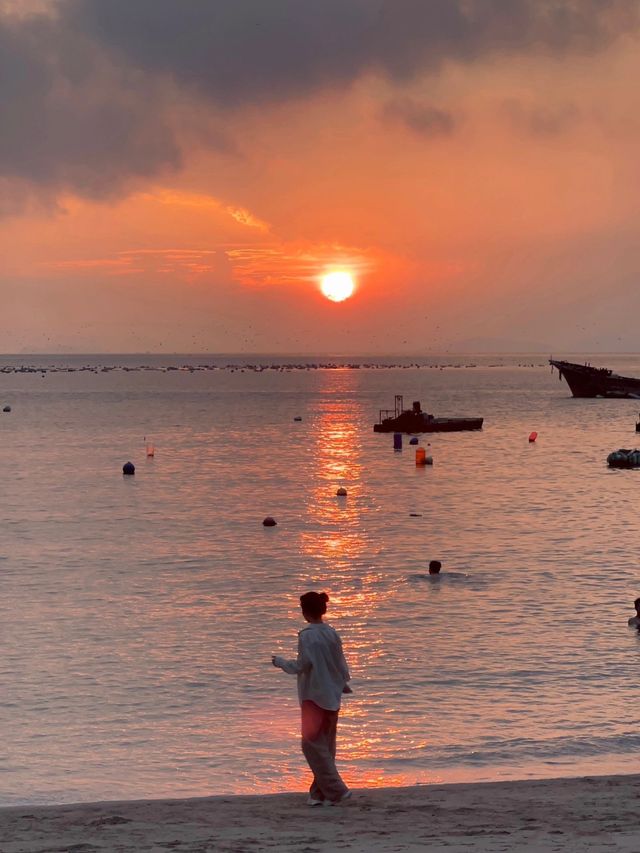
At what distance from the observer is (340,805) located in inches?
550

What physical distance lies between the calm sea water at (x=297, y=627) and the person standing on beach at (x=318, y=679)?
16.3 ft

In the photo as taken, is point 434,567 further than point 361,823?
Yes

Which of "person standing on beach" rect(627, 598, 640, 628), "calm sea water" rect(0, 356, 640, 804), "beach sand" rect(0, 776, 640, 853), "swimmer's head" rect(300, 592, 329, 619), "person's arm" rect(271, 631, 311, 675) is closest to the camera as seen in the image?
"beach sand" rect(0, 776, 640, 853)

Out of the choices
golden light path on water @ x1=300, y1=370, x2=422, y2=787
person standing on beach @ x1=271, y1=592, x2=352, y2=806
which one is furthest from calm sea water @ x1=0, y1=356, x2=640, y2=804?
person standing on beach @ x1=271, y1=592, x2=352, y2=806

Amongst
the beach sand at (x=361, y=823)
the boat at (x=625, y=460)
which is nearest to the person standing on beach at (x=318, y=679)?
the beach sand at (x=361, y=823)

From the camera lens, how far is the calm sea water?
20.2 meters

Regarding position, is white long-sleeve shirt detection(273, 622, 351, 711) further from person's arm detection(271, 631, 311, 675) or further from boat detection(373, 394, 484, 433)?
boat detection(373, 394, 484, 433)

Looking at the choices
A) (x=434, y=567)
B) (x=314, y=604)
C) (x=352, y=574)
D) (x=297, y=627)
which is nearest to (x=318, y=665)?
(x=314, y=604)

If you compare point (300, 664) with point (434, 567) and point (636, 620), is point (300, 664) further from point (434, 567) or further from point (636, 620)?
point (434, 567)

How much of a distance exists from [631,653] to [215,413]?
143081mm

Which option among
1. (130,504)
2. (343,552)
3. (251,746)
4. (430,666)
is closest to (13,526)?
(130,504)

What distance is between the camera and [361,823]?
42.6 ft

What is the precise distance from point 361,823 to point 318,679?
1.60m

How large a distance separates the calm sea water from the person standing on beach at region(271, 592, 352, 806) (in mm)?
4970
